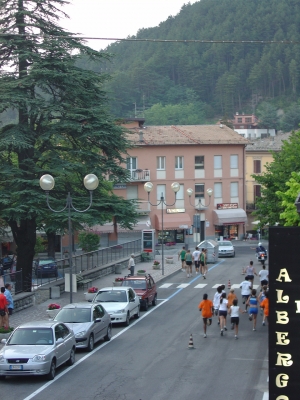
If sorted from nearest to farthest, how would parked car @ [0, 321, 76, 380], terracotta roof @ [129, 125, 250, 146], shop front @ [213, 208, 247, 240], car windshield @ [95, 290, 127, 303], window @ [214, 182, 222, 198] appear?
parked car @ [0, 321, 76, 380] < car windshield @ [95, 290, 127, 303] < shop front @ [213, 208, 247, 240] < terracotta roof @ [129, 125, 250, 146] < window @ [214, 182, 222, 198]

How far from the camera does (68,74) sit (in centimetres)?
3319

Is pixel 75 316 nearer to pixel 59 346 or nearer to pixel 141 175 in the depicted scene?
pixel 59 346

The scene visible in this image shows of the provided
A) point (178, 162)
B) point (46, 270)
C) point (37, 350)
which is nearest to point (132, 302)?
point (37, 350)

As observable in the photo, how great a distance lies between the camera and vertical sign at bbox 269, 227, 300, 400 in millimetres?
6656

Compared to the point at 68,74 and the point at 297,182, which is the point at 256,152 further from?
the point at 297,182

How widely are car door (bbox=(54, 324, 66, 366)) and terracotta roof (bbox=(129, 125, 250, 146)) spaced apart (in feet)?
176

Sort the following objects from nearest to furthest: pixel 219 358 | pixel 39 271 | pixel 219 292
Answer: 1. pixel 219 358
2. pixel 219 292
3. pixel 39 271

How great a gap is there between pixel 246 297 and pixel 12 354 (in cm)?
1292

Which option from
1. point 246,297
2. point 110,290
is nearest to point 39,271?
point 110,290

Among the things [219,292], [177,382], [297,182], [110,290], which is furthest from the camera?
[110,290]

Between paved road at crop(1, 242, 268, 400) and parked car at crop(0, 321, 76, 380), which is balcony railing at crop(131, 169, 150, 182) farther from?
parked car at crop(0, 321, 76, 380)

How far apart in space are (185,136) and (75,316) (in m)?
54.7

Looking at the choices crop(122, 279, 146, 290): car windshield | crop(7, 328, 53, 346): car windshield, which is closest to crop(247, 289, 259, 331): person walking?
crop(122, 279, 146, 290): car windshield

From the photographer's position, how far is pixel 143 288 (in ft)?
99.5
